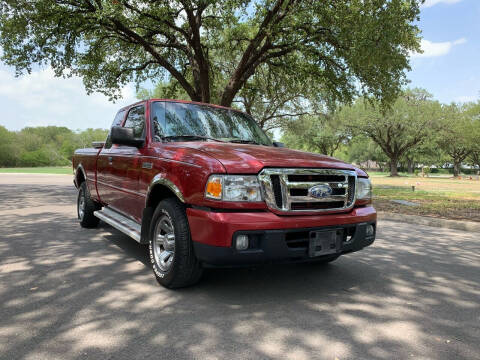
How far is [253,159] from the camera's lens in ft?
10.1

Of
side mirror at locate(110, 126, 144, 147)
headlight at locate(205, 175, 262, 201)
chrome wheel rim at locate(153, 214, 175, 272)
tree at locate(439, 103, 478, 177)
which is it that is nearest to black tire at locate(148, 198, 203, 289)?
chrome wheel rim at locate(153, 214, 175, 272)

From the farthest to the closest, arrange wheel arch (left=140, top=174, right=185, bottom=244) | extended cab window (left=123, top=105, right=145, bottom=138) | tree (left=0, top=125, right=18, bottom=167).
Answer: tree (left=0, top=125, right=18, bottom=167), extended cab window (left=123, top=105, right=145, bottom=138), wheel arch (left=140, top=174, right=185, bottom=244)

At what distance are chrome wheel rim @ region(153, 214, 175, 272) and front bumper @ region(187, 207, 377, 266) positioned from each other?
0.45 meters

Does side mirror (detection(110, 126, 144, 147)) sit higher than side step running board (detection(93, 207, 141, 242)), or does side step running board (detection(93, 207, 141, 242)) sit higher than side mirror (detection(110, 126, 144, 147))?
side mirror (detection(110, 126, 144, 147))

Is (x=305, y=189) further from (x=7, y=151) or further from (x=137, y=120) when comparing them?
(x=7, y=151)

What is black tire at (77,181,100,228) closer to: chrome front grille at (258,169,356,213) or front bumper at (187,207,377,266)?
front bumper at (187,207,377,266)

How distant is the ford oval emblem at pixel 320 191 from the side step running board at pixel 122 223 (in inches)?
76.1

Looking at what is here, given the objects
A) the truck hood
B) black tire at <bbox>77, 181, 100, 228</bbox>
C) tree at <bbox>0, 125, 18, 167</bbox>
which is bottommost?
black tire at <bbox>77, 181, 100, 228</bbox>

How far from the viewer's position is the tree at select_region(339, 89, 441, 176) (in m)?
39.5

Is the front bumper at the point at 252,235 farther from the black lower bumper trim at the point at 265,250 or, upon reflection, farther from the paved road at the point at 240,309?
the paved road at the point at 240,309

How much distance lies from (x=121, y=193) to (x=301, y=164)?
2611 millimetres

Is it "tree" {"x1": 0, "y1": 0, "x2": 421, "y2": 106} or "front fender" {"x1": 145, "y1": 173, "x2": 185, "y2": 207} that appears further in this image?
"tree" {"x1": 0, "y1": 0, "x2": 421, "y2": 106}

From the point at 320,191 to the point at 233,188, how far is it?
826mm

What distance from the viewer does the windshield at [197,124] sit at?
416cm
